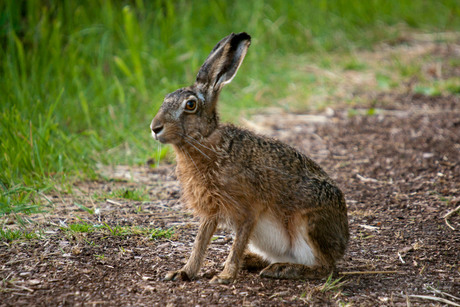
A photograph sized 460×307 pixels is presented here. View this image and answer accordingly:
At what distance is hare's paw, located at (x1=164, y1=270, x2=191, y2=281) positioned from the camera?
357 centimetres

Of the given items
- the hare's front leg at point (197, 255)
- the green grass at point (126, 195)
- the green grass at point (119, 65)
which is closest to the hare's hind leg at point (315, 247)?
the hare's front leg at point (197, 255)

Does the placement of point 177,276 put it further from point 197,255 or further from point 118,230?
point 118,230

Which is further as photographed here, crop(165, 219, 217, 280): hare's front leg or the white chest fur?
the white chest fur

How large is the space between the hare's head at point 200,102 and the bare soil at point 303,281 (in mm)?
914

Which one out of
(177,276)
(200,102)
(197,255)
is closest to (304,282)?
(197,255)

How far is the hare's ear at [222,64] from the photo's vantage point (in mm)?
3783

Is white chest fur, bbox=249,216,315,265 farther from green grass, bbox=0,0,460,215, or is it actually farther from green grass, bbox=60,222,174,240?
green grass, bbox=0,0,460,215

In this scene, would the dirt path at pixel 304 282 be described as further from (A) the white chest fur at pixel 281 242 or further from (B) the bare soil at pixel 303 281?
(A) the white chest fur at pixel 281 242

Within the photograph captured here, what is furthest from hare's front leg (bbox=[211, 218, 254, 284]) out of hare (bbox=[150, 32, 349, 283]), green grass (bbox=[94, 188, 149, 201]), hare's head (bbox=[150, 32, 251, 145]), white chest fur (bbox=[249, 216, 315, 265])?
green grass (bbox=[94, 188, 149, 201])

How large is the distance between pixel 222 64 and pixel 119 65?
137 inches

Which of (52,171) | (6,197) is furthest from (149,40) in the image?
(6,197)

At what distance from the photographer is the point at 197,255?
367cm

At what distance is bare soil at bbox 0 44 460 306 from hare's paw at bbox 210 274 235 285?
42 mm

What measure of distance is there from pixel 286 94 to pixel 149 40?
6.79 feet
